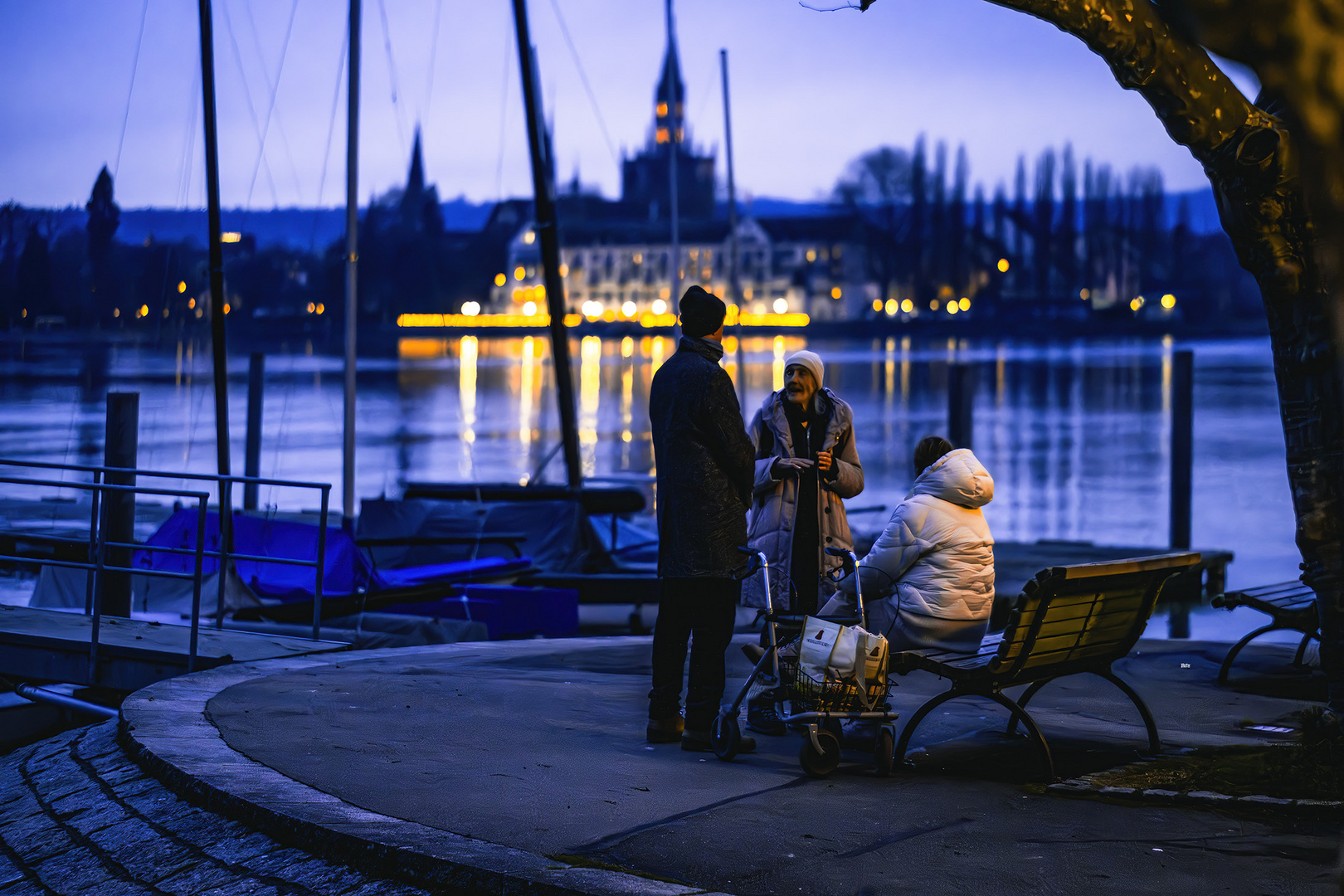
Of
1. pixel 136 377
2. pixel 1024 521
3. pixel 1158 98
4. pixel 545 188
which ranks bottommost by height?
pixel 1024 521

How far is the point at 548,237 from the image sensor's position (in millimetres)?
18766

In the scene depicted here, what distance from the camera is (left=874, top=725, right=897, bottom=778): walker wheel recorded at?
15.7ft

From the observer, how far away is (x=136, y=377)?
18.2 m

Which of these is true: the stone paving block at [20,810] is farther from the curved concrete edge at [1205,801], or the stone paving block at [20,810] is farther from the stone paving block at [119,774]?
the curved concrete edge at [1205,801]

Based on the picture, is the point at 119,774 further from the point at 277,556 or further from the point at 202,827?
the point at 277,556

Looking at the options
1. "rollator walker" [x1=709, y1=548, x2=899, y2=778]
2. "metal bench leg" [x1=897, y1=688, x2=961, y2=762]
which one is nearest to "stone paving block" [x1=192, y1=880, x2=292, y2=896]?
"rollator walker" [x1=709, y1=548, x2=899, y2=778]

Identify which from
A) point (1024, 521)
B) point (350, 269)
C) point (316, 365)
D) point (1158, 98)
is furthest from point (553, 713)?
point (316, 365)

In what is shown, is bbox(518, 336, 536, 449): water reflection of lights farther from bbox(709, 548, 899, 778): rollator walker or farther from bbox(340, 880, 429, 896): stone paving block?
bbox(340, 880, 429, 896): stone paving block

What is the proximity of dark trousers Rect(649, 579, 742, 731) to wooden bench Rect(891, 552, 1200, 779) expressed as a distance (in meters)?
0.66

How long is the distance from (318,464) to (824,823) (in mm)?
35982

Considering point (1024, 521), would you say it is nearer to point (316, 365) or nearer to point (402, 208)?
point (402, 208)

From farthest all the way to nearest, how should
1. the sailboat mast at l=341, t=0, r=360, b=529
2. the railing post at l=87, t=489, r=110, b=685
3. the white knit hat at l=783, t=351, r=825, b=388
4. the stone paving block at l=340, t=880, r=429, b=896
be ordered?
the sailboat mast at l=341, t=0, r=360, b=529 < the railing post at l=87, t=489, r=110, b=685 < the white knit hat at l=783, t=351, r=825, b=388 < the stone paving block at l=340, t=880, r=429, b=896

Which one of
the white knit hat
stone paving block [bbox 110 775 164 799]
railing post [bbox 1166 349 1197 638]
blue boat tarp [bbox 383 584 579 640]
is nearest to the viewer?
stone paving block [bbox 110 775 164 799]

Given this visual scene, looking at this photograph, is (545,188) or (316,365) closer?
(545,188)
